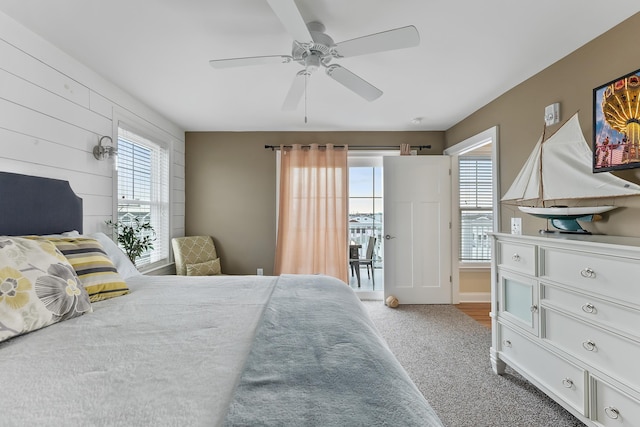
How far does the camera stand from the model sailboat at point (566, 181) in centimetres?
180

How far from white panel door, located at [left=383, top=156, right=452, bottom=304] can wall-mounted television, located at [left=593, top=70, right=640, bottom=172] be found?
2088 mm

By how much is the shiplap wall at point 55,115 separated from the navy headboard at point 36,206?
0.09 metres

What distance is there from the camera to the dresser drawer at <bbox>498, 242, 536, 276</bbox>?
6.21 feet

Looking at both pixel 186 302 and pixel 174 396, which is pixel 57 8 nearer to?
pixel 186 302

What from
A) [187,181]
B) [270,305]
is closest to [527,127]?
[270,305]

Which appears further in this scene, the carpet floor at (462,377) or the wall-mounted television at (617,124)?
the carpet floor at (462,377)

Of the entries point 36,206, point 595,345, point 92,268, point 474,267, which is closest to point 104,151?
point 36,206

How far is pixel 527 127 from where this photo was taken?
2.57m

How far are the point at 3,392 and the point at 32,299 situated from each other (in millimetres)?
554

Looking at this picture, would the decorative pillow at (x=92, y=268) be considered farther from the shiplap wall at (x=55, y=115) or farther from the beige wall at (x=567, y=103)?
the beige wall at (x=567, y=103)

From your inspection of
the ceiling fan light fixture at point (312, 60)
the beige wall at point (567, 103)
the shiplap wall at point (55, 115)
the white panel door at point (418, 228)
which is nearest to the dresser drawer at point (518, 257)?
the beige wall at point (567, 103)

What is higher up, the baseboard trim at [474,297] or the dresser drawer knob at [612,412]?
the dresser drawer knob at [612,412]

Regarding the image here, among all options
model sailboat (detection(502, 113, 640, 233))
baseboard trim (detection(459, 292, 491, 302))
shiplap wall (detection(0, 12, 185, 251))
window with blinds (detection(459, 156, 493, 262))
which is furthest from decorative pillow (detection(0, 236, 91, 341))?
window with blinds (detection(459, 156, 493, 262))

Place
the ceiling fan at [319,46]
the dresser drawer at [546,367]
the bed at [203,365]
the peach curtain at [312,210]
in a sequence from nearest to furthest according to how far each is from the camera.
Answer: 1. the bed at [203,365]
2. the ceiling fan at [319,46]
3. the dresser drawer at [546,367]
4. the peach curtain at [312,210]
